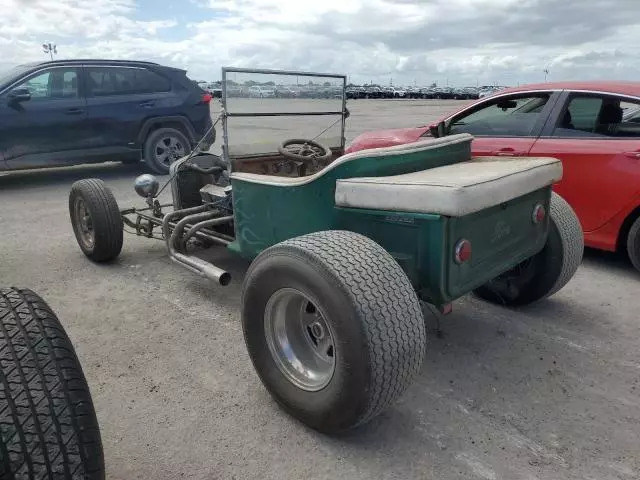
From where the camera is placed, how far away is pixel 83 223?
4707 mm

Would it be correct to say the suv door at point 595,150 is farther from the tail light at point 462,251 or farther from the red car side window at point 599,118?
the tail light at point 462,251

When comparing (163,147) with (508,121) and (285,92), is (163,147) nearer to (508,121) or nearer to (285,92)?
(285,92)

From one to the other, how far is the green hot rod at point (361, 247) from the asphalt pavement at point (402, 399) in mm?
208

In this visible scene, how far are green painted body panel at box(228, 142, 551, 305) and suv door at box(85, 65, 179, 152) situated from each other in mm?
5823

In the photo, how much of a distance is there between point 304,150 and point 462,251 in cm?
188

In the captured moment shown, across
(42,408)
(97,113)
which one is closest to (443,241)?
(42,408)

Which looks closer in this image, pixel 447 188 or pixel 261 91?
pixel 447 188

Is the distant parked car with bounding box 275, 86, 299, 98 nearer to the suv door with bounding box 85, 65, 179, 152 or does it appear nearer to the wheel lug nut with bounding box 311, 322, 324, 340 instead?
the wheel lug nut with bounding box 311, 322, 324, 340

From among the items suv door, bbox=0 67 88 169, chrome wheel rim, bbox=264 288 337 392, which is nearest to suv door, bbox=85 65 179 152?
suv door, bbox=0 67 88 169

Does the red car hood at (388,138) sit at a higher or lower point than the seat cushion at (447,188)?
higher

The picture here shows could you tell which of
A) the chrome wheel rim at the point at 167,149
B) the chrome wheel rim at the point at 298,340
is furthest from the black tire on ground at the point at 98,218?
the chrome wheel rim at the point at 167,149

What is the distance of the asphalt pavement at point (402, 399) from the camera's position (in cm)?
220

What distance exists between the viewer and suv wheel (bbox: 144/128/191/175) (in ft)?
28.5

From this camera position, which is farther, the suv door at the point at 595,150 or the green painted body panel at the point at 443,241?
the suv door at the point at 595,150
